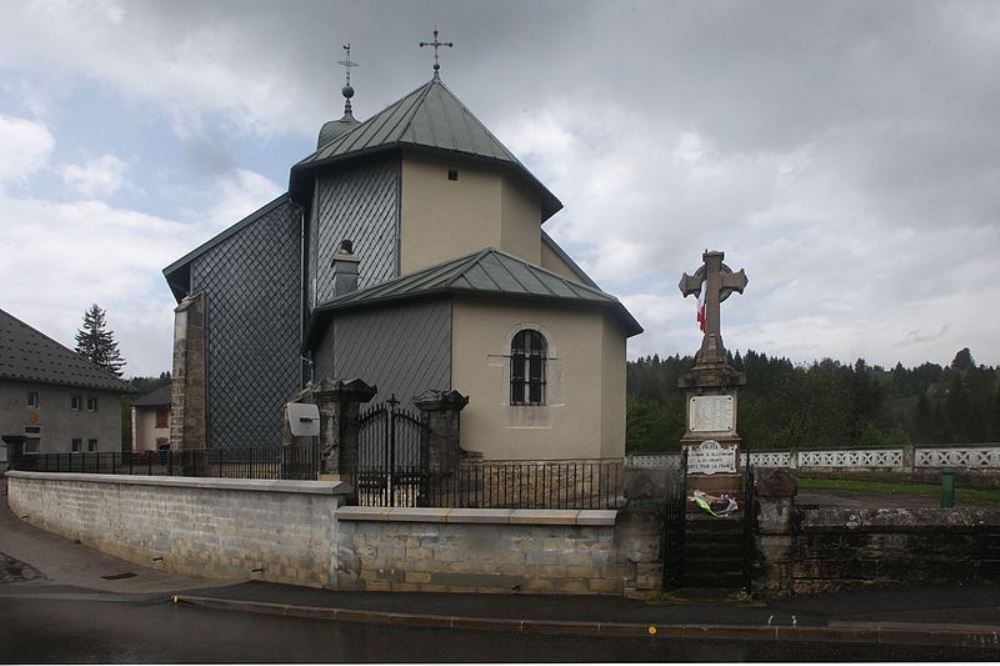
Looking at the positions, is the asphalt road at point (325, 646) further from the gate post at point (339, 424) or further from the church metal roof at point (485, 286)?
the church metal roof at point (485, 286)

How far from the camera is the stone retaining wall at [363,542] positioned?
9555 mm

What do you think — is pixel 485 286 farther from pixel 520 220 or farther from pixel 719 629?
pixel 719 629

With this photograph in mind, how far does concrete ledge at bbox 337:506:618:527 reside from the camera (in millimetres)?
9461

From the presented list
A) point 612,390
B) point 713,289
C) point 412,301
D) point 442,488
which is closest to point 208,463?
point 412,301

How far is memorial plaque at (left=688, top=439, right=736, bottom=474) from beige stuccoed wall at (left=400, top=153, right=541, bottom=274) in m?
10.3

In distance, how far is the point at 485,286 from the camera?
15547mm

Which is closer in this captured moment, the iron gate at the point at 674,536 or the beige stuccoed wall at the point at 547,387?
the iron gate at the point at 674,536

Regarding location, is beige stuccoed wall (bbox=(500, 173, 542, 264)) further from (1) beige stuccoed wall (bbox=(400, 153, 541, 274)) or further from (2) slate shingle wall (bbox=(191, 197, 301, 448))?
(2) slate shingle wall (bbox=(191, 197, 301, 448))

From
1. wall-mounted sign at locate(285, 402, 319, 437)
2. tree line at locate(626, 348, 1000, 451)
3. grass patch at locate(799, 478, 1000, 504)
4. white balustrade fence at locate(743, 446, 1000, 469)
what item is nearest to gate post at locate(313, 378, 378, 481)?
wall-mounted sign at locate(285, 402, 319, 437)

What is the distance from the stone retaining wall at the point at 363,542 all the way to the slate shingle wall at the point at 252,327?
23.8ft

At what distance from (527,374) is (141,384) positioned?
11640 centimetres

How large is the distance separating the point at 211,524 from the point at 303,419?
2.94 metres

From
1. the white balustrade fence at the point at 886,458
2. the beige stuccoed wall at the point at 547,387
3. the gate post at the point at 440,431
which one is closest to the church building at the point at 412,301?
the beige stuccoed wall at the point at 547,387

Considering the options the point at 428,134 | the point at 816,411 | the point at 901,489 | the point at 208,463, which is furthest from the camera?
the point at 816,411
